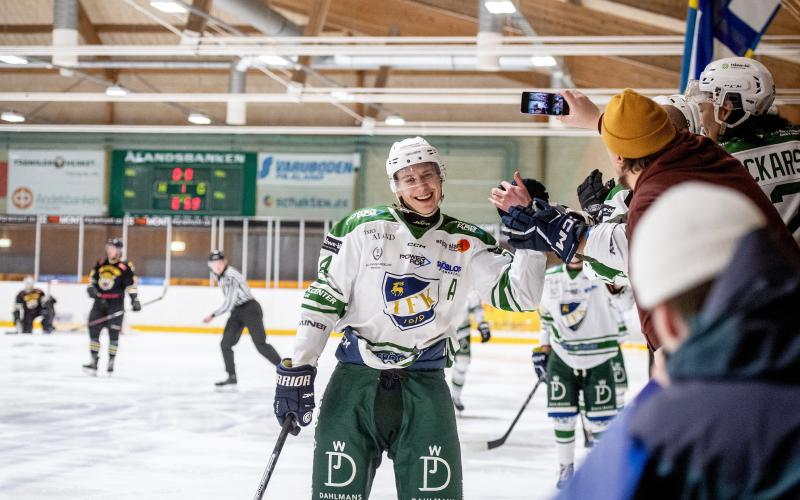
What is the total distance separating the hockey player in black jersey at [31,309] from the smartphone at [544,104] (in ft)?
42.5

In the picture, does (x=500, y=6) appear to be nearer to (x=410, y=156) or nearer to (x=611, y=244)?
(x=410, y=156)

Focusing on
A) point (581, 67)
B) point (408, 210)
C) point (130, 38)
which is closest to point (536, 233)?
point (408, 210)

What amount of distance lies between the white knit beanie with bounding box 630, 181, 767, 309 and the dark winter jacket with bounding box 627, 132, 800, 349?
0.83 metres

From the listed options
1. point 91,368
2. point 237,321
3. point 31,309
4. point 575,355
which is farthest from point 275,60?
point 575,355

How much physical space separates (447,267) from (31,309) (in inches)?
501

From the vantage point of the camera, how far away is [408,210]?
267 cm

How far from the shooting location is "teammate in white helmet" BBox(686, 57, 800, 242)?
2.29m

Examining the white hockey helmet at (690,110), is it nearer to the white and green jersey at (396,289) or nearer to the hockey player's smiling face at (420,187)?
the white and green jersey at (396,289)

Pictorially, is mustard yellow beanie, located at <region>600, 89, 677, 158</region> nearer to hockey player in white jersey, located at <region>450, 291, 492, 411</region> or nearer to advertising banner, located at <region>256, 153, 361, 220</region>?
hockey player in white jersey, located at <region>450, 291, 492, 411</region>

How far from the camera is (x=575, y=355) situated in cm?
497

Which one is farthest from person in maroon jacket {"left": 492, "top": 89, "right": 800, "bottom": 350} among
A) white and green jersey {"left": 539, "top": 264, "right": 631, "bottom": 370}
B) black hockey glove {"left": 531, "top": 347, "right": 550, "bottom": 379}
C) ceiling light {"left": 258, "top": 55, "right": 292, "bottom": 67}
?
ceiling light {"left": 258, "top": 55, "right": 292, "bottom": 67}

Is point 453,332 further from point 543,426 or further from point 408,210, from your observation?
point 543,426

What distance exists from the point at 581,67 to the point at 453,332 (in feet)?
38.3

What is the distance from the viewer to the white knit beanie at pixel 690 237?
78cm
